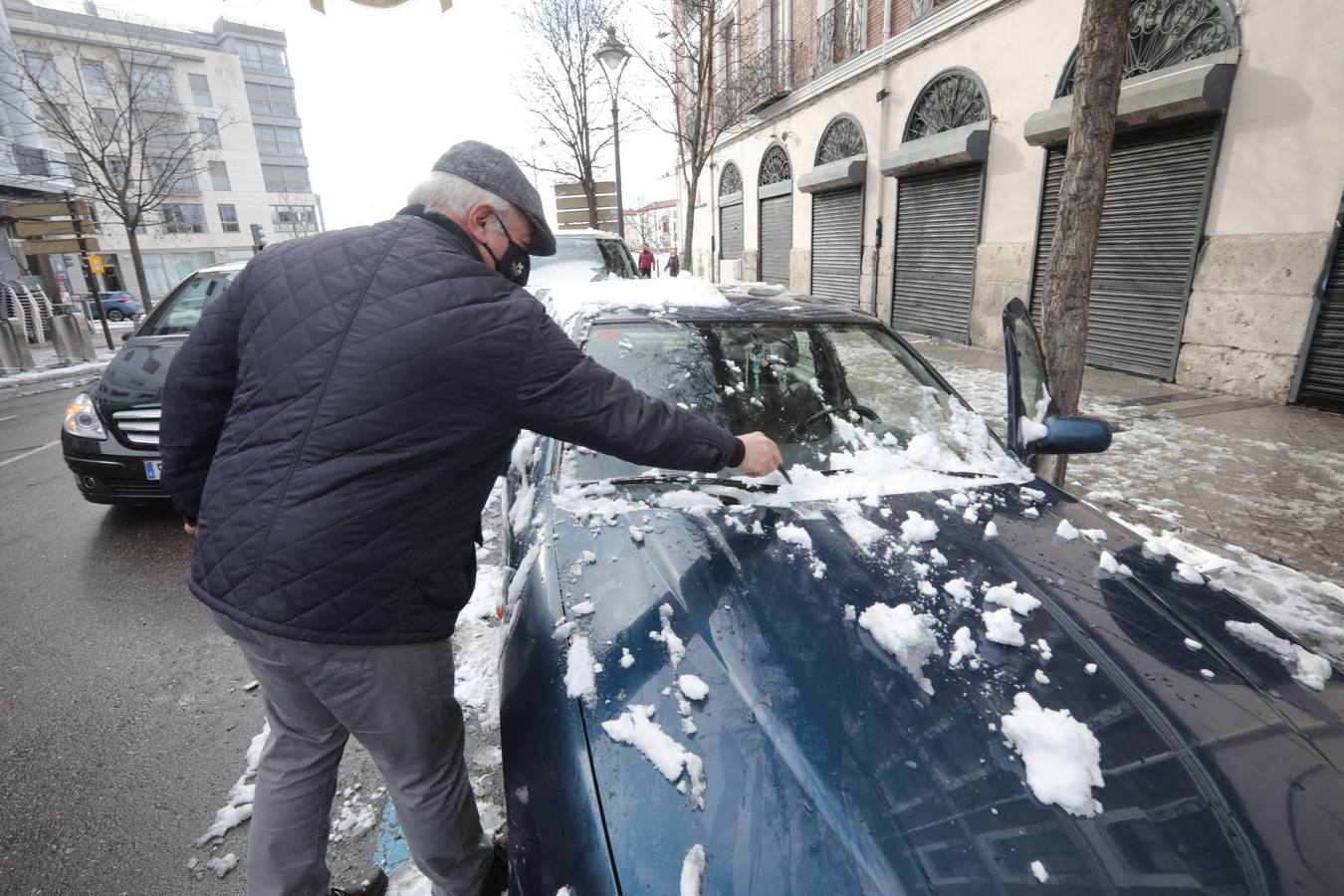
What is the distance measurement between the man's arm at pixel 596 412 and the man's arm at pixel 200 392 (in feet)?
2.33

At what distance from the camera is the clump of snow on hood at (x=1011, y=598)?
1580mm

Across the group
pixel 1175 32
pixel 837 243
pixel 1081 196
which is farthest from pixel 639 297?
pixel 837 243

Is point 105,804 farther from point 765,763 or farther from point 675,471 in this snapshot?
point 765,763

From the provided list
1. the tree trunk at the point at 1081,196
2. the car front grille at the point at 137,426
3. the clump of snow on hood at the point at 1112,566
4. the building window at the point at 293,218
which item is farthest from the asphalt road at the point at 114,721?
the building window at the point at 293,218

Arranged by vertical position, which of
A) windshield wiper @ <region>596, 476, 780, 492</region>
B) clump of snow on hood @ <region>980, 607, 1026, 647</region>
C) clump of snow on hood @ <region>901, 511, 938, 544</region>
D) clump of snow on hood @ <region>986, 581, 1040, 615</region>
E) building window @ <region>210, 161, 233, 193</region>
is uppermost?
building window @ <region>210, 161, 233, 193</region>

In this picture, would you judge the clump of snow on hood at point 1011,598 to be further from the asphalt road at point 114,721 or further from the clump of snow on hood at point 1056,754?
the asphalt road at point 114,721

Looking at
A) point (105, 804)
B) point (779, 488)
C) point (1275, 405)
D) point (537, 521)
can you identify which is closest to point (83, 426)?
point (105, 804)

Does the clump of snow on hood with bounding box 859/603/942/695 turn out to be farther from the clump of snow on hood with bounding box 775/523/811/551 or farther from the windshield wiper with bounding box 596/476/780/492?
the windshield wiper with bounding box 596/476/780/492

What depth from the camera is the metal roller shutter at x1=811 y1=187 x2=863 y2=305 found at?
44.4ft

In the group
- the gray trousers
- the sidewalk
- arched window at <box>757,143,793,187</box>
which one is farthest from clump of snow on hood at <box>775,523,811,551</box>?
arched window at <box>757,143,793,187</box>

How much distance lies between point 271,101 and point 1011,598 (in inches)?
2387

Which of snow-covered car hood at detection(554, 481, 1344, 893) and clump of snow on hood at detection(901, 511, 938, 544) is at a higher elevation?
clump of snow on hood at detection(901, 511, 938, 544)

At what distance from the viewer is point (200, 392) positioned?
156 centimetres

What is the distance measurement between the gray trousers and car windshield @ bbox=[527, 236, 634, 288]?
575 centimetres
